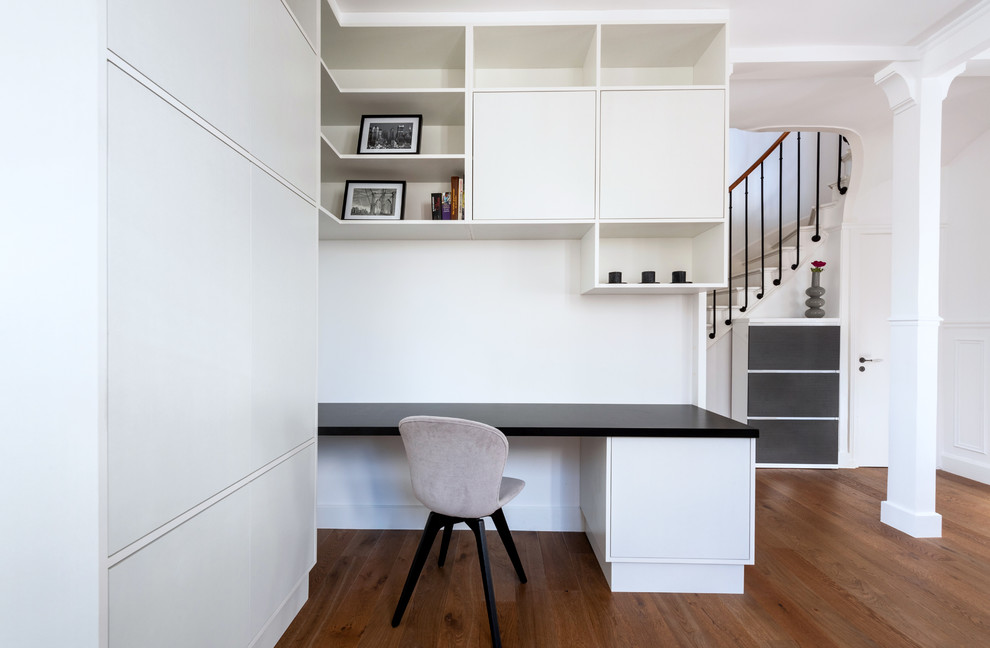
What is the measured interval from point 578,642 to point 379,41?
2.71 meters

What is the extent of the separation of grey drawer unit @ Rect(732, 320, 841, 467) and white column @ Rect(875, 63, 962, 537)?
46.0 inches

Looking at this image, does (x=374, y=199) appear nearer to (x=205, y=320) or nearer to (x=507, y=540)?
(x=205, y=320)

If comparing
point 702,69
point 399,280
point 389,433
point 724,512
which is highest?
point 702,69

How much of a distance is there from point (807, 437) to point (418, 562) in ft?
11.3

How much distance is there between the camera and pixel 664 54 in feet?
8.18

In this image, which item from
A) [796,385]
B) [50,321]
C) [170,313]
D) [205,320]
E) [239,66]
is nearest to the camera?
[50,321]

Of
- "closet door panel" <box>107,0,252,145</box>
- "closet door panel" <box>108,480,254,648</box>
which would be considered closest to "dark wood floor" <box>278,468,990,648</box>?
"closet door panel" <box>108,480,254,648</box>

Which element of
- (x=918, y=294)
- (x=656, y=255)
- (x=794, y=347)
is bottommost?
(x=794, y=347)

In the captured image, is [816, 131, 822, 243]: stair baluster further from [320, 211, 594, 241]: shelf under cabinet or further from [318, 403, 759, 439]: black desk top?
[320, 211, 594, 241]: shelf under cabinet

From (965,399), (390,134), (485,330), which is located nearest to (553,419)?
(485,330)

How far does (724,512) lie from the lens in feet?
6.68

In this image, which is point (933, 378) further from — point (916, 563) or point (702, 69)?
point (702, 69)

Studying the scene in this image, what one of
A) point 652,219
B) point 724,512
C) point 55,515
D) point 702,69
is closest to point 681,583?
point 724,512

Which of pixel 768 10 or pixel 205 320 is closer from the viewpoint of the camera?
pixel 205 320
